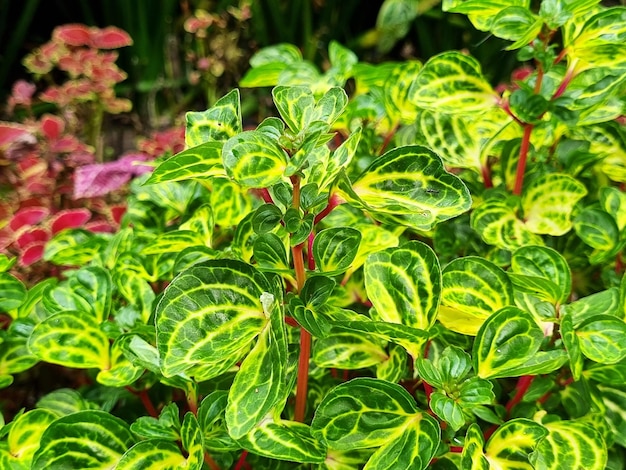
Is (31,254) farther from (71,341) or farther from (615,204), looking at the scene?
(615,204)

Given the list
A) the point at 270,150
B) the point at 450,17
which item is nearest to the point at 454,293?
the point at 270,150

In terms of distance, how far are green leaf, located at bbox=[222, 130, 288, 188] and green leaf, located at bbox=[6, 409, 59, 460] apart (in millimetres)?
287

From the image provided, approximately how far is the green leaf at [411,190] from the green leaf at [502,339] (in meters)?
0.08

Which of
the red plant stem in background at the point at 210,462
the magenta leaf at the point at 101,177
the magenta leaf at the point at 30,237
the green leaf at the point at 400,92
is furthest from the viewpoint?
the magenta leaf at the point at 101,177

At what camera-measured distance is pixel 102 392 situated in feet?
1.90

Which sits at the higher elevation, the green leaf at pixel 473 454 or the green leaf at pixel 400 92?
the green leaf at pixel 400 92

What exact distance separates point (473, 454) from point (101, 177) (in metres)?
0.88

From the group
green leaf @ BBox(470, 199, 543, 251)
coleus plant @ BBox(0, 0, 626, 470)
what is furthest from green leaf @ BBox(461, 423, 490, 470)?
green leaf @ BBox(470, 199, 543, 251)

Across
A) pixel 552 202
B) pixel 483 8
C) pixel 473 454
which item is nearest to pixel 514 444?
pixel 473 454

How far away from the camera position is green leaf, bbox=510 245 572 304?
1.61ft

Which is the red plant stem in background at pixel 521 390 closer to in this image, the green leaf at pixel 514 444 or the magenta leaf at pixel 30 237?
the green leaf at pixel 514 444

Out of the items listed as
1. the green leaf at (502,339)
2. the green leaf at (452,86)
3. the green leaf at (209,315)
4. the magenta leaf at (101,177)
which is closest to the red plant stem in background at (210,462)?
the green leaf at (209,315)

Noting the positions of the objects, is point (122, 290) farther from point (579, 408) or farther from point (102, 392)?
point (579, 408)

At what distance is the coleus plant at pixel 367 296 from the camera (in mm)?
379
